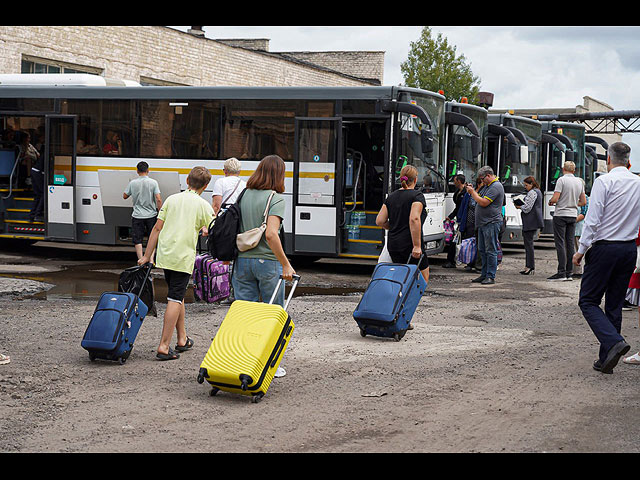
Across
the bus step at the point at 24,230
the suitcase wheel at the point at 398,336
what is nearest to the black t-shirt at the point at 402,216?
the suitcase wheel at the point at 398,336

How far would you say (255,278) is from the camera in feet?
23.9

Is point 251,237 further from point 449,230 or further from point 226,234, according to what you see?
point 449,230

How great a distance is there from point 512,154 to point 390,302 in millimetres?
11160

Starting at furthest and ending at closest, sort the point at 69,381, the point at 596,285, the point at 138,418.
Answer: the point at 596,285
the point at 69,381
the point at 138,418

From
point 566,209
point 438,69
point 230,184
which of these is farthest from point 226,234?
point 438,69

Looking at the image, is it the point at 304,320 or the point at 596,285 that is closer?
the point at 596,285

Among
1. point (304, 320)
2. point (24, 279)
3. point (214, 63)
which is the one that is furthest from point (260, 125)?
point (214, 63)

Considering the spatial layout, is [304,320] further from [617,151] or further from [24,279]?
[24,279]

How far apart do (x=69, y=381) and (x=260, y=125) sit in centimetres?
917

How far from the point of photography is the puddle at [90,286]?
12.3 metres

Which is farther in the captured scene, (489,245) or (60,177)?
(60,177)

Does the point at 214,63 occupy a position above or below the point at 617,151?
above
